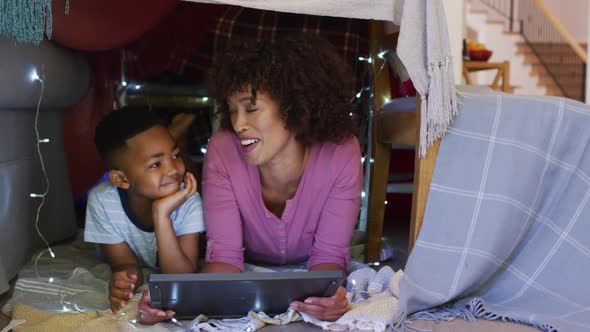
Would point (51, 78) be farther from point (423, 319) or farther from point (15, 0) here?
point (423, 319)

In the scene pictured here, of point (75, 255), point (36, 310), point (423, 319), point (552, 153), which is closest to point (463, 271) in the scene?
point (423, 319)

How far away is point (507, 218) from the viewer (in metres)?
1.18

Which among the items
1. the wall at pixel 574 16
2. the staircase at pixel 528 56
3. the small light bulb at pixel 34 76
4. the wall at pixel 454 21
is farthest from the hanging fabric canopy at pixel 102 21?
the wall at pixel 574 16

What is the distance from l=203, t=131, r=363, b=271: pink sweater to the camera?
1.38 m

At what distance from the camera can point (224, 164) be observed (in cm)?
141

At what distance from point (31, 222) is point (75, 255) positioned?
0.50 feet

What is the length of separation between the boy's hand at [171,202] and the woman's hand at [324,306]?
0.36 m

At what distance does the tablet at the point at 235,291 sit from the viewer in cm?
106

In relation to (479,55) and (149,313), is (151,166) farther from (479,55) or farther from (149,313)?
(479,55)

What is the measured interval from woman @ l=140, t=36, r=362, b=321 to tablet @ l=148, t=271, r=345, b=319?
0.16 meters

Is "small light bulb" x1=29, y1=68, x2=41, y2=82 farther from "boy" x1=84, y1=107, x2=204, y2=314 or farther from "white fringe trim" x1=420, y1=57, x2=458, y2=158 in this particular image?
"white fringe trim" x1=420, y1=57, x2=458, y2=158

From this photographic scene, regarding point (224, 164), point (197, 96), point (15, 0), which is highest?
point (15, 0)

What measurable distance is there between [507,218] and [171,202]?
0.64 m

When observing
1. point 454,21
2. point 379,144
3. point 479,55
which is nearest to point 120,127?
point 379,144
